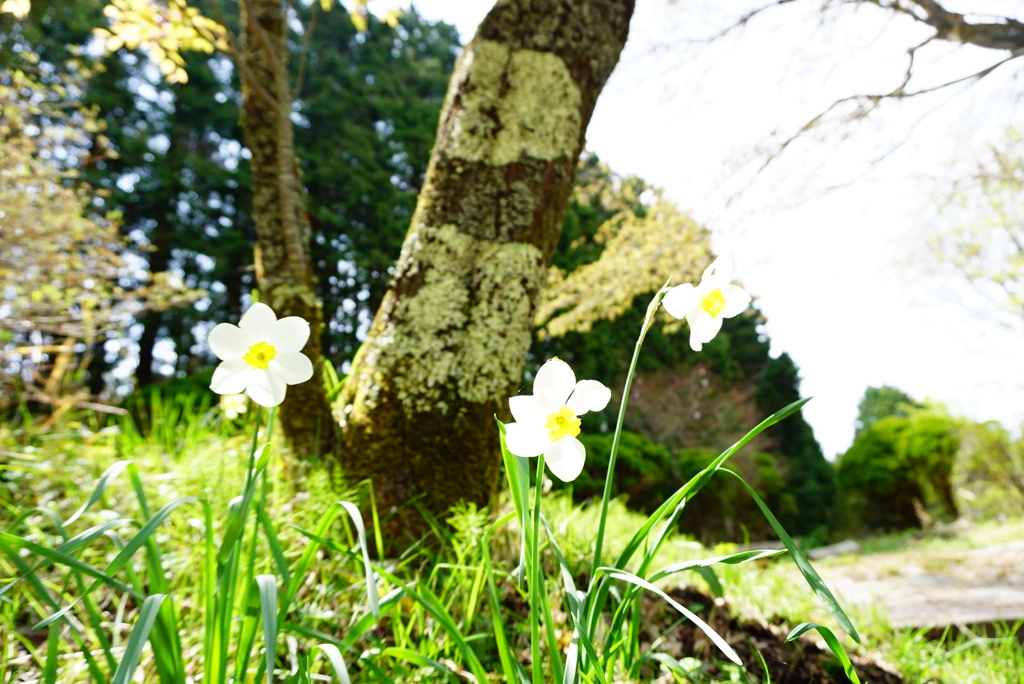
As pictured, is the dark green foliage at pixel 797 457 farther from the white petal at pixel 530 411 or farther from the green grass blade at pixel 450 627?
the white petal at pixel 530 411

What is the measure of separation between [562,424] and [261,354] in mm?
411

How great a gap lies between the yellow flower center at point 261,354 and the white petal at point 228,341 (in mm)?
12

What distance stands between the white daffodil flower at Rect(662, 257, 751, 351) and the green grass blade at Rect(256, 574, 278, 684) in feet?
2.14

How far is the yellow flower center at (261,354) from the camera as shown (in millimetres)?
728

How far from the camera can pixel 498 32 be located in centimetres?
171

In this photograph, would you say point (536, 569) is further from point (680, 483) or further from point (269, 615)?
point (680, 483)

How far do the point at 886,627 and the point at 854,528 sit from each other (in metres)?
11.2

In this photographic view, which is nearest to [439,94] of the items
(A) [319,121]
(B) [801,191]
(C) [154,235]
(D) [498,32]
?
(A) [319,121]

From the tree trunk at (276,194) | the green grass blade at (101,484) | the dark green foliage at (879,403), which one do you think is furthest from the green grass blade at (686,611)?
the dark green foliage at (879,403)

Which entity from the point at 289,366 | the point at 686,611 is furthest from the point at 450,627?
the point at 289,366

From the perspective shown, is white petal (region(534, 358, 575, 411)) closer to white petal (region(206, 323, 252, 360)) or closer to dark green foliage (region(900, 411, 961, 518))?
white petal (region(206, 323, 252, 360))

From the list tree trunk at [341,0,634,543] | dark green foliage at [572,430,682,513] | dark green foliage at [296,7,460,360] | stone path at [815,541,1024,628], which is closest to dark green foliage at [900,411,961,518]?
dark green foliage at [572,430,682,513]

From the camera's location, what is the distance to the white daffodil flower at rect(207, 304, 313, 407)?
28.3 inches

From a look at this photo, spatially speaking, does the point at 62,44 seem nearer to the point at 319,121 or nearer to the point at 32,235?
the point at 319,121
